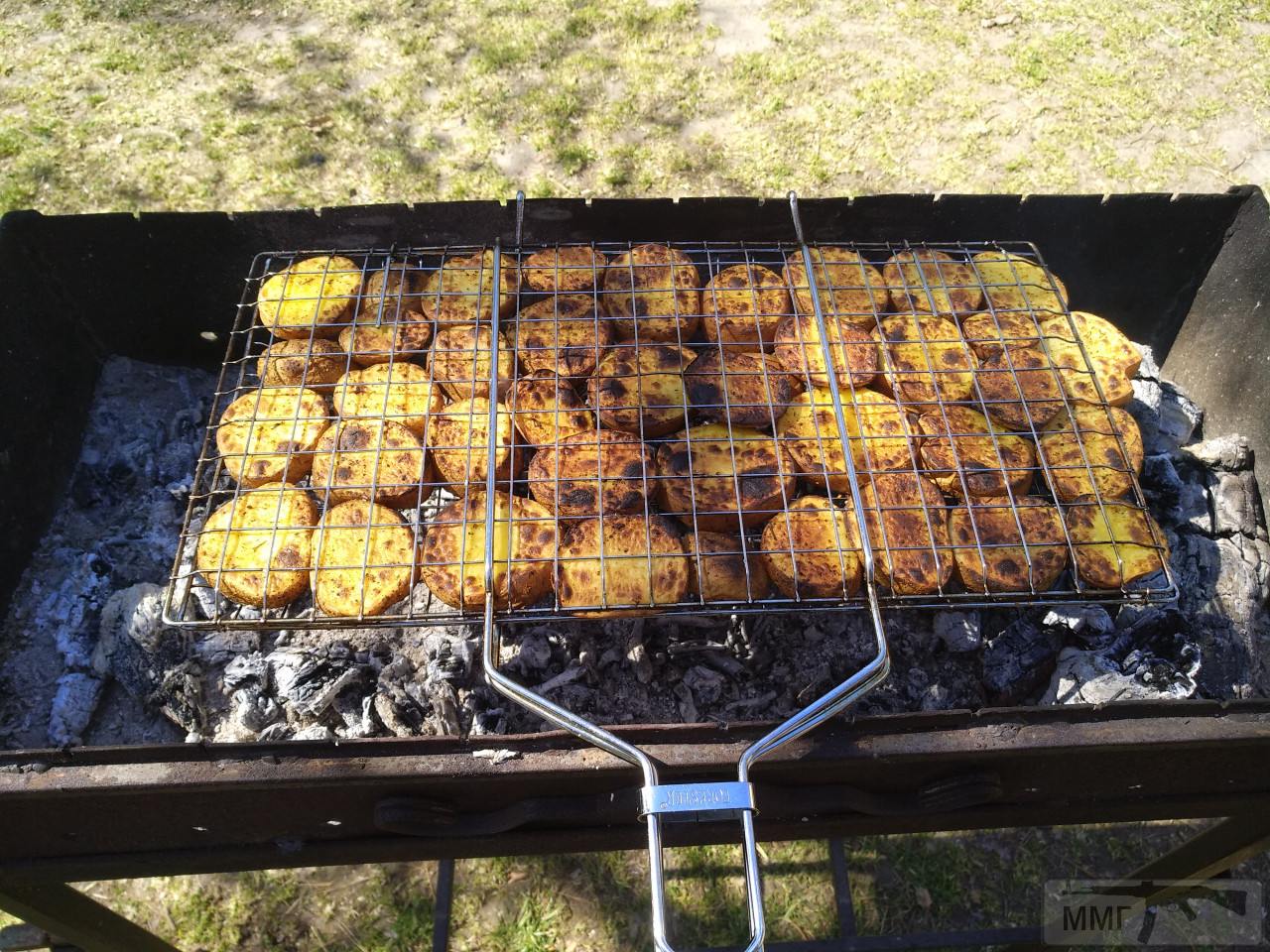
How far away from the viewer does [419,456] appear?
189 cm

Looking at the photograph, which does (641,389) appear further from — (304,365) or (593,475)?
(304,365)

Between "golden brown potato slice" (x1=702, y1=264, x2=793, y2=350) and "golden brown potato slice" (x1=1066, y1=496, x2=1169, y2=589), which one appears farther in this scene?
"golden brown potato slice" (x1=702, y1=264, x2=793, y2=350)

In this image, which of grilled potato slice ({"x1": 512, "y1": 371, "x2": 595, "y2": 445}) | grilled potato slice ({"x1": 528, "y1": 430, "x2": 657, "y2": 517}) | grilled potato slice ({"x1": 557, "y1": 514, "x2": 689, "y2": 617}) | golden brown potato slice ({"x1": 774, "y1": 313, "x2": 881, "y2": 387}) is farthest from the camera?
golden brown potato slice ({"x1": 774, "y1": 313, "x2": 881, "y2": 387})

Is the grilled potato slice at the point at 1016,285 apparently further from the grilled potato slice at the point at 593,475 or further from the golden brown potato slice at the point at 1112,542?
the grilled potato slice at the point at 593,475

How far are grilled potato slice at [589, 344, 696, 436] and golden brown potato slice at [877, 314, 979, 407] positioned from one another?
0.55 metres

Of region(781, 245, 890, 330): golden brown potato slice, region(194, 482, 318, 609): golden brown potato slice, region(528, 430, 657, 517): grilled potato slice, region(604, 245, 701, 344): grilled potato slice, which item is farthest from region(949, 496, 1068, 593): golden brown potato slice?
region(194, 482, 318, 609): golden brown potato slice

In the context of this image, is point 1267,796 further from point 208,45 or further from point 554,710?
point 208,45

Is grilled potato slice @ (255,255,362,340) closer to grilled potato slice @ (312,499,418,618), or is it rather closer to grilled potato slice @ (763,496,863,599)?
grilled potato slice @ (312,499,418,618)

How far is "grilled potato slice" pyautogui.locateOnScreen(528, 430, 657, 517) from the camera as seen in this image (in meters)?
1.80

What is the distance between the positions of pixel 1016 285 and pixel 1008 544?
87cm

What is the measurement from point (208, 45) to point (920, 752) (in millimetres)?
6146

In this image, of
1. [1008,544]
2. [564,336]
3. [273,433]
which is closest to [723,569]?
[1008,544]

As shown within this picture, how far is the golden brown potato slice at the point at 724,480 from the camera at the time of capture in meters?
1.81

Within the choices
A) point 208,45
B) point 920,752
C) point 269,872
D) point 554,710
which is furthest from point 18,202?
point 920,752
